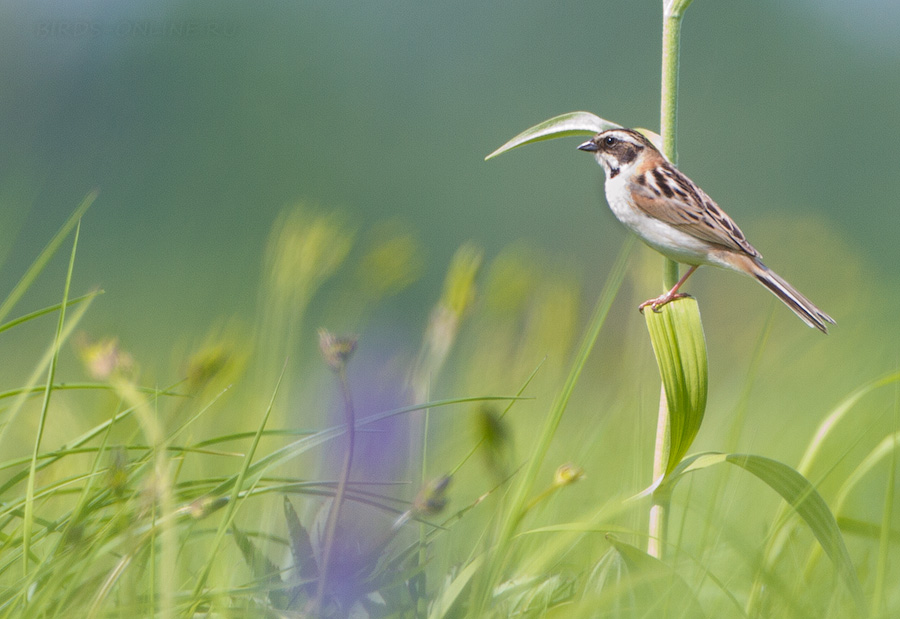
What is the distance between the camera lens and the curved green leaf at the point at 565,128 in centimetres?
128

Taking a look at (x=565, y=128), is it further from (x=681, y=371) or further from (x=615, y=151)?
(x=615, y=151)

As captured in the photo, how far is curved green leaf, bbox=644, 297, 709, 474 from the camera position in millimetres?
1079

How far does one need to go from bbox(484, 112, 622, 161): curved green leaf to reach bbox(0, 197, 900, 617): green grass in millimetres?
214

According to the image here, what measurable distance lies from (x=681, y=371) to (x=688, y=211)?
74 cm

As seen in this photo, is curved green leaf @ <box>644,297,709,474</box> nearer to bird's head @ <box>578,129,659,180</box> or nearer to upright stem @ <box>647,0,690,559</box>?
upright stem @ <box>647,0,690,559</box>

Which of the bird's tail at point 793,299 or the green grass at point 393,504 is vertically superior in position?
the bird's tail at point 793,299

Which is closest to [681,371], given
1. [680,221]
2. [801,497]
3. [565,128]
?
[801,497]

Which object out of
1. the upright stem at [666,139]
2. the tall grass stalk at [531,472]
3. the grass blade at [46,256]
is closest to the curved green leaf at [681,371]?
the upright stem at [666,139]

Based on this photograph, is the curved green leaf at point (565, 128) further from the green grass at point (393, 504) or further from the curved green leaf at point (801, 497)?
the curved green leaf at point (801, 497)

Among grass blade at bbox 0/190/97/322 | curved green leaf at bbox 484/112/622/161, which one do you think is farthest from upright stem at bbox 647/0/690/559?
grass blade at bbox 0/190/97/322

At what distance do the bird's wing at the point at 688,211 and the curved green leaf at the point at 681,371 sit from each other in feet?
1.77

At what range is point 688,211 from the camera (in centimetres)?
173

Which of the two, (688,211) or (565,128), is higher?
(565,128)


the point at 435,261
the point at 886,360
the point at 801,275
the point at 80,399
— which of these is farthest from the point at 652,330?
the point at 435,261
